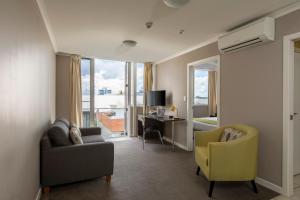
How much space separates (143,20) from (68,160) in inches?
90.4

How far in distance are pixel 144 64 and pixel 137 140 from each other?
243 cm

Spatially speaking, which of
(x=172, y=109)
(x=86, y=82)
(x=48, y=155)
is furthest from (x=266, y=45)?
(x=86, y=82)

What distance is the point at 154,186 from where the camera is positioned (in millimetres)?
2615

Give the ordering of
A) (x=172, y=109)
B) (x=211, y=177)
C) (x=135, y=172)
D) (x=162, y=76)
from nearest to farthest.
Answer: (x=211, y=177) → (x=135, y=172) → (x=172, y=109) → (x=162, y=76)

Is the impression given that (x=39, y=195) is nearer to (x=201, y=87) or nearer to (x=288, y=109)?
(x=288, y=109)

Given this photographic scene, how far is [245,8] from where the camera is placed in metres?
2.36

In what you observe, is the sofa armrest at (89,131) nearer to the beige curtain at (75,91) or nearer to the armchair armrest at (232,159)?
the beige curtain at (75,91)

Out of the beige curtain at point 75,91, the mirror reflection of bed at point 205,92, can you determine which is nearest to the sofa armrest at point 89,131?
the beige curtain at point 75,91

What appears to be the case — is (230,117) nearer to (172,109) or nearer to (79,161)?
(172,109)

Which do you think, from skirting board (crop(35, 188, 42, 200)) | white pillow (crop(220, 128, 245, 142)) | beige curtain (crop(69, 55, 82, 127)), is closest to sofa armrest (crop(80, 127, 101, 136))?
beige curtain (crop(69, 55, 82, 127))

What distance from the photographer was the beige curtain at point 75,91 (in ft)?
15.6

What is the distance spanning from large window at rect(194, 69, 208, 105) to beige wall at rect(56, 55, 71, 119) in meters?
4.71

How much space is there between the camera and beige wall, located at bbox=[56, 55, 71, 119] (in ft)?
15.4

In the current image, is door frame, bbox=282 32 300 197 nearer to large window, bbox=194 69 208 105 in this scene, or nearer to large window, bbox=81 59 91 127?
large window, bbox=81 59 91 127
